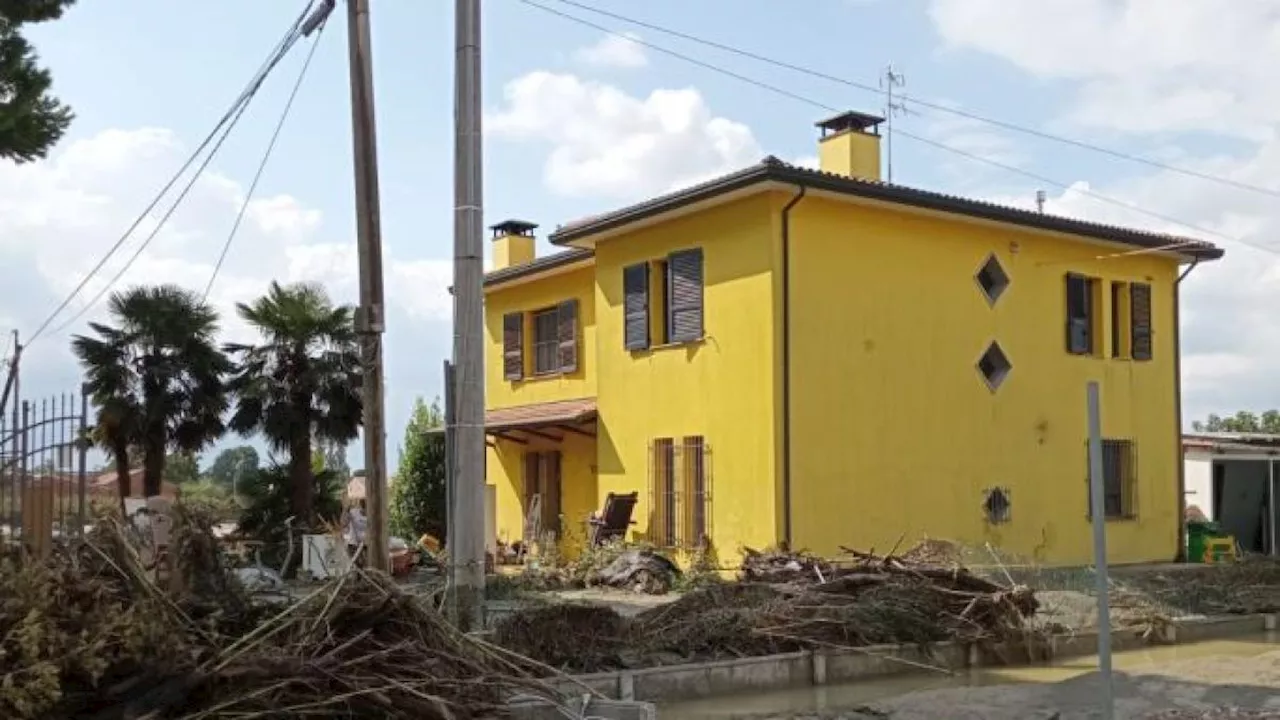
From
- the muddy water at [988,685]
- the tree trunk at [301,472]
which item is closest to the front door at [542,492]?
the tree trunk at [301,472]

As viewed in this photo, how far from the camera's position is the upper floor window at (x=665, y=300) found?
802 inches

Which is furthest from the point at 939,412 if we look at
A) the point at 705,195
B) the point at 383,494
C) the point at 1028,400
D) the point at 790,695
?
the point at 383,494

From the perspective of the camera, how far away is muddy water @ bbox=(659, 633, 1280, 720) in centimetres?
1096

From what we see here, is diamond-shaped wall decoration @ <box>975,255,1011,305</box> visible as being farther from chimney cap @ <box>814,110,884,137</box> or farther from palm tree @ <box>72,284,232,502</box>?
palm tree @ <box>72,284,232,502</box>

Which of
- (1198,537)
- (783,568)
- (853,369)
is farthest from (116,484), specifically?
(1198,537)

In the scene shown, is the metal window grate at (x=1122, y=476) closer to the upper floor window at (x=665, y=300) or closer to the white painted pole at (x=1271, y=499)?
the white painted pole at (x=1271, y=499)

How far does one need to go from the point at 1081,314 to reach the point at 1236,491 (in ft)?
23.0

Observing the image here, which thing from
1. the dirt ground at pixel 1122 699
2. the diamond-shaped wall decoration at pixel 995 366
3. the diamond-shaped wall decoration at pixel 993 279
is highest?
the diamond-shaped wall decoration at pixel 993 279

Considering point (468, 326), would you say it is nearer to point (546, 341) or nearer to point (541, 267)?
point (541, 267)

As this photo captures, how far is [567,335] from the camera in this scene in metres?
25.0

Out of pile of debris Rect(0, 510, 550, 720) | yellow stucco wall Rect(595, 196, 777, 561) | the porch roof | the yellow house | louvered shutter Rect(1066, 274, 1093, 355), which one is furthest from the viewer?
louvered shutter Rect(1066, 274, 1093, 355)

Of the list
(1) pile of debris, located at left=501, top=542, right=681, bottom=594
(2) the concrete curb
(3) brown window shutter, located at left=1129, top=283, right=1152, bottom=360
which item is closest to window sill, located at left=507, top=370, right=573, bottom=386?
(1) pile of debris, located at left=501, top=542, right=681, bottom=594

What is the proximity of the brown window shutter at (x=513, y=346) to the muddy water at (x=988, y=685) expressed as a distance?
1463cm

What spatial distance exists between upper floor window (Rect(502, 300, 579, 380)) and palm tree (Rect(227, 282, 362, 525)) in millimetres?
3480
